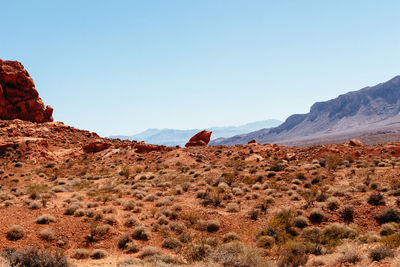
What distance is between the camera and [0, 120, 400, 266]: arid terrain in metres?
8.51

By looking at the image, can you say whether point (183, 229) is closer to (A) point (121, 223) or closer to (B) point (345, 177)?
(A) point (121, 223)

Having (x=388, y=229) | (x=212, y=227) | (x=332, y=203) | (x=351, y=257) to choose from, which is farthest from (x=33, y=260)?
(x=332, y=203)

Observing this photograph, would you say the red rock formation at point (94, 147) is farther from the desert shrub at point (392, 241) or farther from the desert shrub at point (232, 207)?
the desert shrub at point (392, 241)

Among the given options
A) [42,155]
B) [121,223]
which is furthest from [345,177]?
[42,155]

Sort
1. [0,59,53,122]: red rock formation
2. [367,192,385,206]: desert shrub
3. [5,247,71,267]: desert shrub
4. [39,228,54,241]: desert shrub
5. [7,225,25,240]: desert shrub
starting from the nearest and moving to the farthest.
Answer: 1. [5,247,71,267]: desert shrub
2. [7,225,25,240]: desert shrub
3. [39,228,54,241]: desert shrub
4. [367,192,385,206]: desert shrub
5. [0,59,53,122]: red rock formation

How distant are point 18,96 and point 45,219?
44.5 meters

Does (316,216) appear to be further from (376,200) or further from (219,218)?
(219,218)

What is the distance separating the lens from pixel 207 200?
15.6 m

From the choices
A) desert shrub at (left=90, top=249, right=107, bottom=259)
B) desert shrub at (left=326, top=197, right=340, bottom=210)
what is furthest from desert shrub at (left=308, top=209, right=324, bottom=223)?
desert shrub at (left=90, top=249, right=107, bottom=259)

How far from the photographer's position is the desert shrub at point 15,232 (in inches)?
373

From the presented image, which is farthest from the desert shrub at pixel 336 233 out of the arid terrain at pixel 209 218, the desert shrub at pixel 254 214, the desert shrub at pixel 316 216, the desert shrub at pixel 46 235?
the desert shrub at pixel 46 235

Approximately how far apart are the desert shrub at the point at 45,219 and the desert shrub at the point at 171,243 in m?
5.17

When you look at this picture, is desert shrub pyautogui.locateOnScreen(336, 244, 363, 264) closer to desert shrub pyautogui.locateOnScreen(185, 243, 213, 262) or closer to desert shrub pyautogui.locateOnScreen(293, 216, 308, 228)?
desert shrub pyautogui.locateOnScreen(185, 243, 213, 262)

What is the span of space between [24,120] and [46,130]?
22.7 ft
